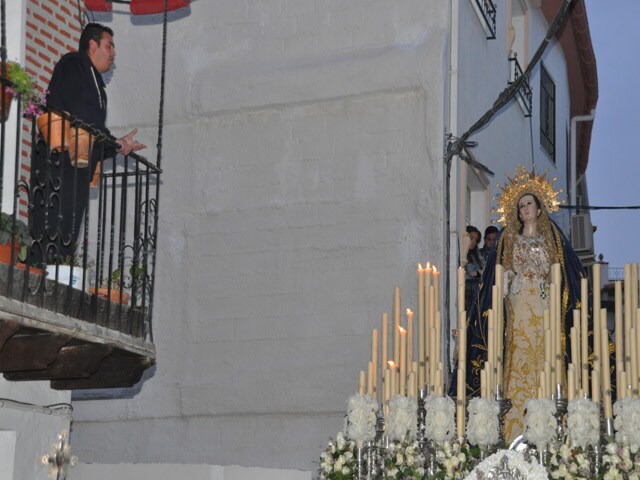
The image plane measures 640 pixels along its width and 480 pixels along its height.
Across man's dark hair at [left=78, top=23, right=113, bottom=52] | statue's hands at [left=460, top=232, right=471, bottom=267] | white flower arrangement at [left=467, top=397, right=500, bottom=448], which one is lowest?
white flower arrangement at [left=467, top=397, right=500, bottom=448]

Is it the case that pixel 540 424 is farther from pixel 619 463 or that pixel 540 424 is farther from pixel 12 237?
pixel 12 237

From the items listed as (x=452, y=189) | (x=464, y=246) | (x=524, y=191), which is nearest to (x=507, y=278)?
(x=524, y=191)

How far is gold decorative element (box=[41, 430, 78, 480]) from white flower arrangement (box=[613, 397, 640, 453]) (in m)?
4.41

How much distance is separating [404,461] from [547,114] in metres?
12.5

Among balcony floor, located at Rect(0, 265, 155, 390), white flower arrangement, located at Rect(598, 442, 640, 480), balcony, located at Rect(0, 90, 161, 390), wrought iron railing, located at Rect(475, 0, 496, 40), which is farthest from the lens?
wrought iron railing, located at Rect(475, 0, 496, 40)

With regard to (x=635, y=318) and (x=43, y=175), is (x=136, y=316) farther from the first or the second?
(x=635, y=318)

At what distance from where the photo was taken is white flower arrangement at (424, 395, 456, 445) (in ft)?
23.9

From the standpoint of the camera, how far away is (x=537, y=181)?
37.7 feet

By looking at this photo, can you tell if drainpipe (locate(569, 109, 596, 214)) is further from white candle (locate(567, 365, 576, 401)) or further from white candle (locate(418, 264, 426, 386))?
white candle (locate(567, 365, 576, 401))

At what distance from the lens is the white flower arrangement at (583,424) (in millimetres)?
6914

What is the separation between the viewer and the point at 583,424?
690cm

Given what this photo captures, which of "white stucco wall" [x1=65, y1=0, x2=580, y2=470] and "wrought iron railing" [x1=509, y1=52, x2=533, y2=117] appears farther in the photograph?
"wrought iron railing" [x1=509, y1=52, x2=533, y2=117]

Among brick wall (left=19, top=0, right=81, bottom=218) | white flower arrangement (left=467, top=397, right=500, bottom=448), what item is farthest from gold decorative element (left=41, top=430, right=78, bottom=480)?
white flower arrangement (left=467, top=397, right=500, bottom=448)

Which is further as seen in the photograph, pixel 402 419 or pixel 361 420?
pixel 361 420
